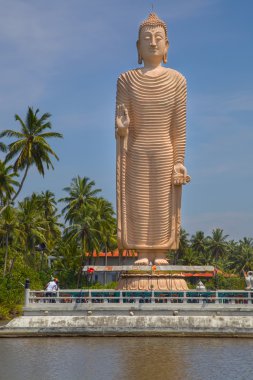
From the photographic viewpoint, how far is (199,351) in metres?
21.1

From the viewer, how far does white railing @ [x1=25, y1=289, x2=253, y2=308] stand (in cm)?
2697

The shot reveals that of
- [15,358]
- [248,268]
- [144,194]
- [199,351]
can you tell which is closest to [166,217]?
[144,194]

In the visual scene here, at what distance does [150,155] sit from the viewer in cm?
3338

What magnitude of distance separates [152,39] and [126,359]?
18921 millimetres

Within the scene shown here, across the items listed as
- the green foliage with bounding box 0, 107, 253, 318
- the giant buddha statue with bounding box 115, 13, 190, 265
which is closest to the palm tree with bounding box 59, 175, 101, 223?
the green foliage with bounding box 0, 107, 253, 318

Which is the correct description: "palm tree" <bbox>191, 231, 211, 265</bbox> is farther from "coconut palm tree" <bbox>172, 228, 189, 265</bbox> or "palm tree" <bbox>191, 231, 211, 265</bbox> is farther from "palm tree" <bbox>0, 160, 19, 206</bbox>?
"palm tree" <bbox>0, 160, 19, 206</bbox>

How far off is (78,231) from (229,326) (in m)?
35.3

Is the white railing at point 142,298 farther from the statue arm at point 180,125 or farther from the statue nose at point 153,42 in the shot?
the statue nose at point 153,42

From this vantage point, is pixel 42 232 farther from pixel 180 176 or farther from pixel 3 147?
pixel 180 176

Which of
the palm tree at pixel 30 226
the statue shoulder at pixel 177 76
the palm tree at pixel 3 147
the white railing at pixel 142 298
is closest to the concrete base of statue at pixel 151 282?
the white railing at pixel 142 298

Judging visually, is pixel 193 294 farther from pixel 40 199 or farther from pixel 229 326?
pixel 40 199

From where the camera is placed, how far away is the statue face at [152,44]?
33.9m

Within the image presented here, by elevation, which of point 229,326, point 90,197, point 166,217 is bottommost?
point 229,326

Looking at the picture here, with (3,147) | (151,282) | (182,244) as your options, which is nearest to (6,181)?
(3,147)
